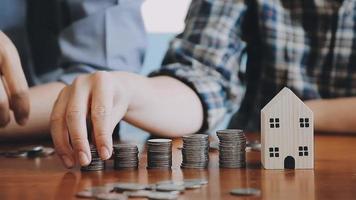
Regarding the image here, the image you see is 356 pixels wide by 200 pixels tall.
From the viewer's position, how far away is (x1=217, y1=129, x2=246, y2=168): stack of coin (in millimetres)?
857

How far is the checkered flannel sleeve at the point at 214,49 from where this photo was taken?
1.42 metres

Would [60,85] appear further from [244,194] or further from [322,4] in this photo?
[244,194]

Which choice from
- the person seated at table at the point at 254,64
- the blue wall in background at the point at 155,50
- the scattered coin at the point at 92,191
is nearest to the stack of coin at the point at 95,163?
the scattered coin at the point at 92,191

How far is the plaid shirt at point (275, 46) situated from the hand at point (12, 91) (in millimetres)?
376

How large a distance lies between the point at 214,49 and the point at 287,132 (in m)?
0.65

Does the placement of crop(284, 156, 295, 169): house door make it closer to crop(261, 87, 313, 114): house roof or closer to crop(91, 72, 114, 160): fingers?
crop(261, 87, 313, 114): house roof

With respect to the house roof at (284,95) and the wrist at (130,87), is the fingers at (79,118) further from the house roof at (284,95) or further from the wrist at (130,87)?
the house roof at (284,95)

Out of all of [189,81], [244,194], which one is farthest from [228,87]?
[244,194]

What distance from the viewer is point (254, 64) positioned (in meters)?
1.58

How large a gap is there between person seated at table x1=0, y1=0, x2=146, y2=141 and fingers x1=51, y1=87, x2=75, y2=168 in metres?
0.20

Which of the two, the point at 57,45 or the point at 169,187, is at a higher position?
the point at 57,45

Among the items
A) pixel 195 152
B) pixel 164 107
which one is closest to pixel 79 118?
pixel 195 152

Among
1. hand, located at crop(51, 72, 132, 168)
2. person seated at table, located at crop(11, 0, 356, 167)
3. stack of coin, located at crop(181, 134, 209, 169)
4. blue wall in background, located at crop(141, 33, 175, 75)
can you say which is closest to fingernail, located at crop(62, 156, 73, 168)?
hand, located at crop(51, 72, 132, 168)

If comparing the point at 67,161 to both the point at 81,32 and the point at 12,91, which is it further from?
the point at 81,32
